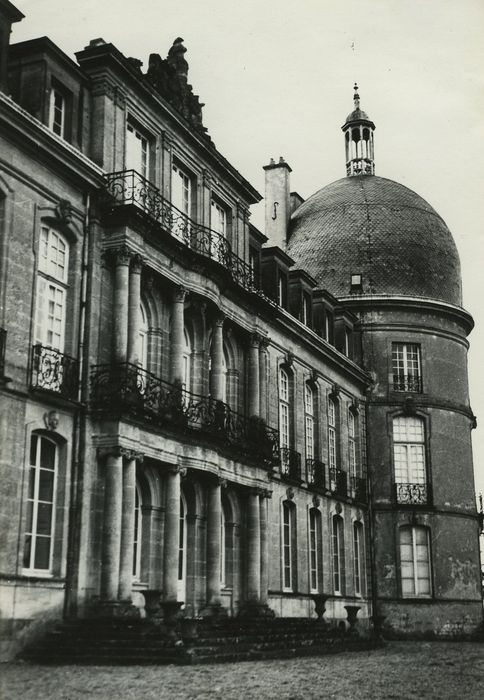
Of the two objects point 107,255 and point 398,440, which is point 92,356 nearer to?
point 107,255

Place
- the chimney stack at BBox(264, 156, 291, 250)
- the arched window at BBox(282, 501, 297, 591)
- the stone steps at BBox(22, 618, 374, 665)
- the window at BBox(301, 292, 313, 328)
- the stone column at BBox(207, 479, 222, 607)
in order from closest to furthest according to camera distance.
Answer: the stone steps at BBox(22, 618, 374, 665)
the stone column at BBox(207, 479, 222, 607)
the arched window at BBox(282, 501, 297, 591)
the window at BBox(301, 292, 313, 328)
the chimney stack at BBox(264, 156, 291, 250)

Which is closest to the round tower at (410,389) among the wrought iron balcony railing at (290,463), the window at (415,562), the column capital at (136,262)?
the window at (415,562)

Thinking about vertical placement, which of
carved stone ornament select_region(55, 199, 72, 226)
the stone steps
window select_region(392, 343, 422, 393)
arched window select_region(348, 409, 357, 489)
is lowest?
the stone steps

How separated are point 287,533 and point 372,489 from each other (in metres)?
7.56

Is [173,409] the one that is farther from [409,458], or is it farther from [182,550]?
[409,458]

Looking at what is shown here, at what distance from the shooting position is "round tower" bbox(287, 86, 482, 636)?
3638 cm

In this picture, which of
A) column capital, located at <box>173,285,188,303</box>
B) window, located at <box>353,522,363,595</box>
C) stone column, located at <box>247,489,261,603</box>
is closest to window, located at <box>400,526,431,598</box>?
window, located at <box>353,522,363,595</box>

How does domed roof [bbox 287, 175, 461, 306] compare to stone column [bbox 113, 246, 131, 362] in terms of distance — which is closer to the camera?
stone column [bbox 113, 246, 131, 362]

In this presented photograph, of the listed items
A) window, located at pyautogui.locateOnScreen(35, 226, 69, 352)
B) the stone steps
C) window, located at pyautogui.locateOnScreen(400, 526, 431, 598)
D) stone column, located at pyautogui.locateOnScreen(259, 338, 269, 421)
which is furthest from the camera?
window, located at pyautogui.locateOnScreen(400, 526, 431, 598)

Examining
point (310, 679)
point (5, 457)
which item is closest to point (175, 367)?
point (5, 457)

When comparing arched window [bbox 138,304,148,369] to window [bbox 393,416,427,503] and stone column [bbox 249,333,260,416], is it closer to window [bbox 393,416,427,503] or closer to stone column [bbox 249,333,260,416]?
stone column [bbox 249,333,260,416]

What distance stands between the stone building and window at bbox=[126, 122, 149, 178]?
9cm

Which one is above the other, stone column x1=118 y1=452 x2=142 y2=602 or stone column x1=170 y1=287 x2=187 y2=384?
stone column x1=170 y1=287 x2=187 y2=384

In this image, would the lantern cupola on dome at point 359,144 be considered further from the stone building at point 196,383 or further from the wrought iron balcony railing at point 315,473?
the wrought iron balcony railing at point 315,473
